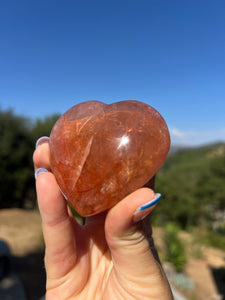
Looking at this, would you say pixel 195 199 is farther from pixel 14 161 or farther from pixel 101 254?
pixel 101 254

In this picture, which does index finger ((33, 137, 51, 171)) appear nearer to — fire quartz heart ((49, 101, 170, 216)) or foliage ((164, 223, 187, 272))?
fire quartz heart ((49, 101, 170, 216))

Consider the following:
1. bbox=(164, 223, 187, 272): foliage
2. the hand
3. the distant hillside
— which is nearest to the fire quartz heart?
the hand

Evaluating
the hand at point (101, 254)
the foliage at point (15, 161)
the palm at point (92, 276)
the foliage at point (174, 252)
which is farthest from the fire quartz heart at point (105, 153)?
the foliage at point (15, 161)

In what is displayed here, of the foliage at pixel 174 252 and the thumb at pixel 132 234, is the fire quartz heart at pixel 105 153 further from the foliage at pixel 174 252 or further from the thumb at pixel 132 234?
the foliage at pixel 174 252

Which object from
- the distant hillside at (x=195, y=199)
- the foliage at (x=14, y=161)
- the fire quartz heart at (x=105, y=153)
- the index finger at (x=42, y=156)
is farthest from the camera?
the distant hillside at (x=195, y=199)

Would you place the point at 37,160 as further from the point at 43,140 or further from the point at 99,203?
the point at 99,203

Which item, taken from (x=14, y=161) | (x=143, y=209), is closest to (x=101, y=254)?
(x=143, y=209)
